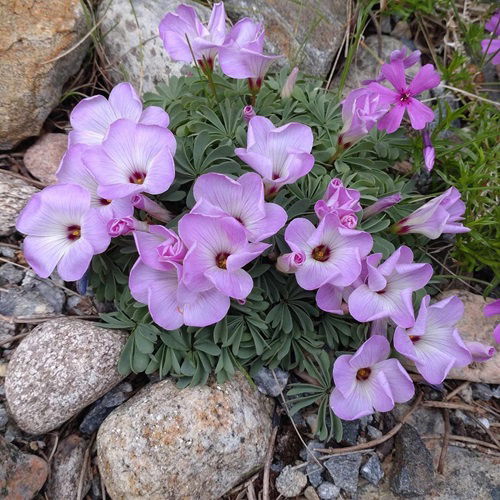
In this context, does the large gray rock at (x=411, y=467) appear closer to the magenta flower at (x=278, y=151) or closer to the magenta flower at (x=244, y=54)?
the magenta flower at (x=278, y=151)

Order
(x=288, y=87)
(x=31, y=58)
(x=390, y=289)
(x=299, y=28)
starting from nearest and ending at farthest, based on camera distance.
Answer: (x=390, y=289), (x=288, y=87), (x=31, y=58), (x=299, y=28)

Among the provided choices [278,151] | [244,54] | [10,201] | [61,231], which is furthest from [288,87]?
[10,201]

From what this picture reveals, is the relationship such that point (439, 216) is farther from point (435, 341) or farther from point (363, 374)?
point (363, 374)

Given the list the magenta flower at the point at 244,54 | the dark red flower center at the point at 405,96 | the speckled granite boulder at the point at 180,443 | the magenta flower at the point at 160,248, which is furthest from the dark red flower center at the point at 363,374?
the magenta flower at the point at 244,54

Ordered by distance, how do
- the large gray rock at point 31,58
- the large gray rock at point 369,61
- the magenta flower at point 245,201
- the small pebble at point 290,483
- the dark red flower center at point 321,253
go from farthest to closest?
the large gray rock at point 369,61
the large gray rock at point 31,58
the small pebble at point 290,483
the dark red flower center at point 321,253
the magenta flower at point 245,201

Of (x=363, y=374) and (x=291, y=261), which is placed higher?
(x=291, y=261)

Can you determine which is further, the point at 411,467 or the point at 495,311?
the point at 495,311
